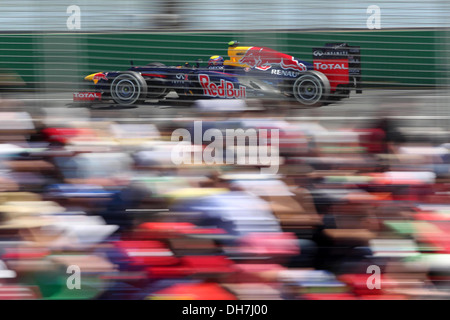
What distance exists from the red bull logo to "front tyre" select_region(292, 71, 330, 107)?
0.08 meters

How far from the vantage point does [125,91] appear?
2783 millimetres

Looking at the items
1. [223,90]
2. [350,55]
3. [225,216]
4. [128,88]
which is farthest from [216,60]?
[225,216]

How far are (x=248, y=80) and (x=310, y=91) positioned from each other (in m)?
0.28

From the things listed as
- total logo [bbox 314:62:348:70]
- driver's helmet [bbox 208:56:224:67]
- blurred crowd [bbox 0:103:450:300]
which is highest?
driver's helmet [bbox 208:56:224:67]

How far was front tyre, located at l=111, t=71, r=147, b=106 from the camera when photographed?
109 inches

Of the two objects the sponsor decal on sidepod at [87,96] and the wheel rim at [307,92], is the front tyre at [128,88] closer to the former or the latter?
the sponsor decal on sidepod at [87,96]

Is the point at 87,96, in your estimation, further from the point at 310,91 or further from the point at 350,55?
the point at 350,55

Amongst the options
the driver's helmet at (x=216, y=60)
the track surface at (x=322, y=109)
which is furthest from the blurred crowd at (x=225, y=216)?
the driver's helmet at (x=216, y=60)

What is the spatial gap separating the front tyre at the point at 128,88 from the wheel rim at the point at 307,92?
2.13 ft

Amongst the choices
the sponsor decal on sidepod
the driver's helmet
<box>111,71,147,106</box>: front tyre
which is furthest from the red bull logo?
the sponsor decal on sidepod

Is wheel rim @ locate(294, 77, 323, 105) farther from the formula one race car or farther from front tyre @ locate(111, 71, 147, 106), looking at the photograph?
front tyre @ locate(111, 71, 147, 106)

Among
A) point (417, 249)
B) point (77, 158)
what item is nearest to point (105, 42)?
point (77, 158)

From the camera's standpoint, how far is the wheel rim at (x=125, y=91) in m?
2.75

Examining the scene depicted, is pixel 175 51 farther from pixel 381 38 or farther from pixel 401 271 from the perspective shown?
pixel 401 271
